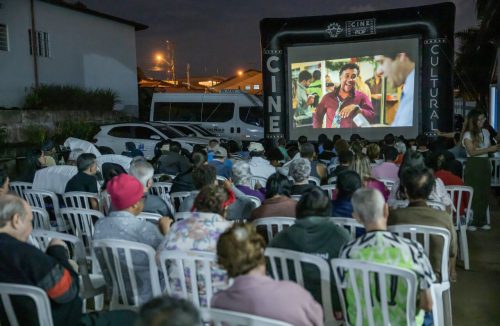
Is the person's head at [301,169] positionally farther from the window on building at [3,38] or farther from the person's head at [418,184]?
the window on building at [3,38]

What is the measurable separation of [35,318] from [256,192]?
8.52 ft

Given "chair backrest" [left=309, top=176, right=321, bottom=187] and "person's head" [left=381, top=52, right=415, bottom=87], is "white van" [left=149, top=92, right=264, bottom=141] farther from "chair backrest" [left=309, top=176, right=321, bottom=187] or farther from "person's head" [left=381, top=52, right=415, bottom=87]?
"chair backrest" [left=309, top=176, right=321, bottom=187]

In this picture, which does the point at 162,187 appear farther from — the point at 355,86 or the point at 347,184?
the point at 355,86

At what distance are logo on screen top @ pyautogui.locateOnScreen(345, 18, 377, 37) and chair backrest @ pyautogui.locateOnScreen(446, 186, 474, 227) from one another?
23.9 ft

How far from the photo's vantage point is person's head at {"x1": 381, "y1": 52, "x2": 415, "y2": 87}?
1127cm

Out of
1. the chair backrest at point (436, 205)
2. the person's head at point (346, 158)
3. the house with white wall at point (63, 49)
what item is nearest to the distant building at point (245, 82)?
the house with white wall at point (63, 49)

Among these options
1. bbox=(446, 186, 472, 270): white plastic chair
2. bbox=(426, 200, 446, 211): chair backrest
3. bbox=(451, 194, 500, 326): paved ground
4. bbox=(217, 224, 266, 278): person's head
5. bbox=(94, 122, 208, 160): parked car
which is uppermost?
bbox=(94, 122, 208, 160): parked car

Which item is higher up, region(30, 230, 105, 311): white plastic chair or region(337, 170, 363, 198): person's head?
region(337, 170, 363, 198): person's head

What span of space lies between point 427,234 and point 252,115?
12.1m

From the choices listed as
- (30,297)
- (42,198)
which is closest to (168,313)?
(30,297)

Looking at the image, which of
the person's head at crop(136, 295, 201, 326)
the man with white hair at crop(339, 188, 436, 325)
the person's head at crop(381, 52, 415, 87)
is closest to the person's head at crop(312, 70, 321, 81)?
the person's head at crop(381, 52, 415, 87)

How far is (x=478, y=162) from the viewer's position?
579 centimetres

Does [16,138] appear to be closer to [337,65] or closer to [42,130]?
[42,130]

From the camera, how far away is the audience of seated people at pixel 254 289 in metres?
1.83
